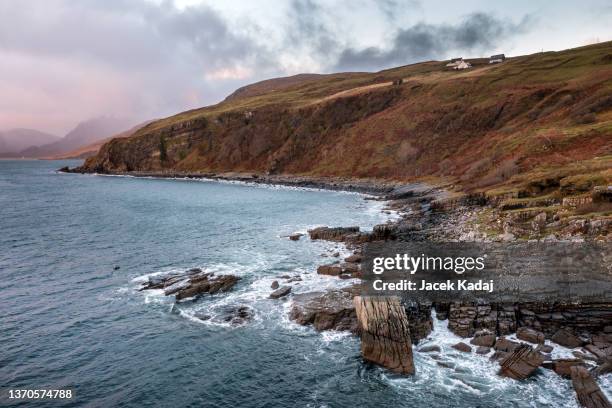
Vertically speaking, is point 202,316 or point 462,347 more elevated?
point 462,347

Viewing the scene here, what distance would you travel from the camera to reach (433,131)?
133000 mm

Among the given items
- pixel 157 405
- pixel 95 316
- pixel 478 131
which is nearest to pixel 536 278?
pixel 157 405

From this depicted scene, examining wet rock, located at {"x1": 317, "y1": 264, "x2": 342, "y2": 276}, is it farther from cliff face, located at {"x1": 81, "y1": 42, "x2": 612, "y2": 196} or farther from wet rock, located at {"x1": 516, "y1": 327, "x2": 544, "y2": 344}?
cliff face, located at {"x1": 81, "y1": 42, "x2": 612, "y2": 196}

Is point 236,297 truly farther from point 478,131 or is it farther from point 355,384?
point 478,131

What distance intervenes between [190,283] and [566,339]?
32.1 m

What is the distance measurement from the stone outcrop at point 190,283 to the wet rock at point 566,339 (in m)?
27.8

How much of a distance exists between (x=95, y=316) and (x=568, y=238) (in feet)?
134

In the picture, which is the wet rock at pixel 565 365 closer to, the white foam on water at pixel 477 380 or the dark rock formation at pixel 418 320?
the white foam on water at pixel 477 380

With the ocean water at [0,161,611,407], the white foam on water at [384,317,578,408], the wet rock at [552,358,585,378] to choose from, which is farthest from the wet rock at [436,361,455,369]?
the wet rock at [552,358,585,378]

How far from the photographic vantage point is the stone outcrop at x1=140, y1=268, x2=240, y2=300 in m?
39.7

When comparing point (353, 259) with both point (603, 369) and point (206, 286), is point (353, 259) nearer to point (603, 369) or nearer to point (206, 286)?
point (206, 286)

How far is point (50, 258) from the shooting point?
52.0 meters

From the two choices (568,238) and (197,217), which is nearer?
(568,238)

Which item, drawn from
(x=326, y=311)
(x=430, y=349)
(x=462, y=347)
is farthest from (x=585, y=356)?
(x=326, y=311)
